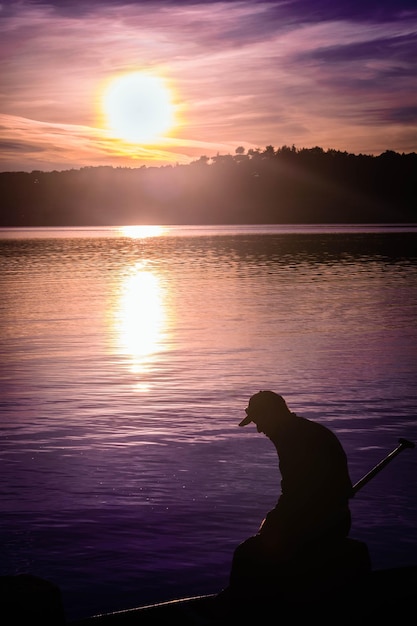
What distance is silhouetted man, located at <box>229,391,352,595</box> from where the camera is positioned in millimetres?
8375

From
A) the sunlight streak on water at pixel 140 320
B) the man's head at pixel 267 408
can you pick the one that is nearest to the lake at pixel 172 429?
the sunlight streak on water at pixel 140 320

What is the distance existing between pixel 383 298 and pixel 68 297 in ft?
57.8

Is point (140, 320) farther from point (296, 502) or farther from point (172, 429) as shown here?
point (296, 502)

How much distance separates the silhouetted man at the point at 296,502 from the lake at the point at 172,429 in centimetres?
336

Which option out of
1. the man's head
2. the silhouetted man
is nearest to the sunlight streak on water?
the silhouetted man

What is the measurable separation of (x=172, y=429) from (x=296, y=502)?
11.3 meters

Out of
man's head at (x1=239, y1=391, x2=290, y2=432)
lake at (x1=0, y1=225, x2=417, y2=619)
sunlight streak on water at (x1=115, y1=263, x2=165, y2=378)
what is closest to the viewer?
man's head at (x1=239, y1=391, x2=290, y2=432)

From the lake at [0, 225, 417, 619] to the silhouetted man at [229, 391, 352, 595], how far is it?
3.36m

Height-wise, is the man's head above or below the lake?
above

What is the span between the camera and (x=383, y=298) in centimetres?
5181

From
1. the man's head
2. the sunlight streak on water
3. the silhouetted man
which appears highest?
the man's head

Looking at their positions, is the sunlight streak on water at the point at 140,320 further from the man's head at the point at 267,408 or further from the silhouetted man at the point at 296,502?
the man's head at the point at 267,408

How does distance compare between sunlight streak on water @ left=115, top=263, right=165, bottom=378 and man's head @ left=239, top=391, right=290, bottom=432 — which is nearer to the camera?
man's head @ left=239, top=391, right=290, bottom=432

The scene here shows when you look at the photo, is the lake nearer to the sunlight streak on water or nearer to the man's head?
the sunlight streak on water
